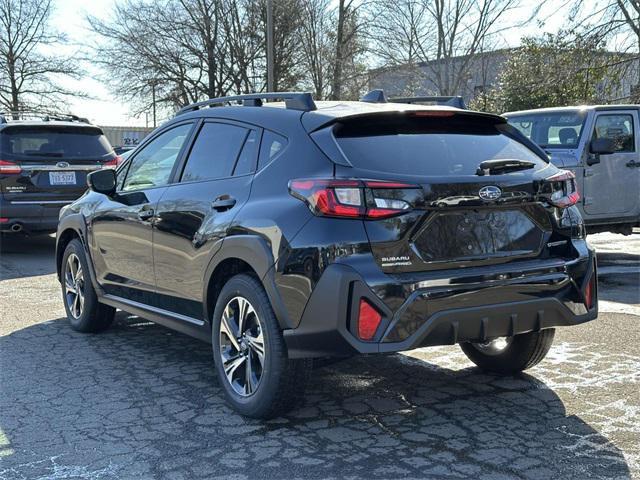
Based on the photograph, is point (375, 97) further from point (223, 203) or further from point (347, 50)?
point (347, 50)

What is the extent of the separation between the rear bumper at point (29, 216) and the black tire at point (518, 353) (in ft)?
23.5

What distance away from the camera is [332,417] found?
4.11m

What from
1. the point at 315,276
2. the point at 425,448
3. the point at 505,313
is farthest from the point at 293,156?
the point at 425,448

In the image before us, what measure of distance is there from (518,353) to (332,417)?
4.41 ft

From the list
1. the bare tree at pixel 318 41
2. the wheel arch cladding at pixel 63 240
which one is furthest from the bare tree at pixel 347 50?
the wheel arch cladding at pixel 63 240

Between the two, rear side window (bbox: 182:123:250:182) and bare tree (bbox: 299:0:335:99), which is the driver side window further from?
bare tree (bbox: 299:0:335:99)

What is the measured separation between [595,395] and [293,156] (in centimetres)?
225

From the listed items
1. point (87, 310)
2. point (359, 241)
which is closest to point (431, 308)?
point (359, 241)

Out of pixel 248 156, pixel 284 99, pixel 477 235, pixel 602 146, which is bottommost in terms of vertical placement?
pixel 477 235

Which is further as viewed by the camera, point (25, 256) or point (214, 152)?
point (25, 256)

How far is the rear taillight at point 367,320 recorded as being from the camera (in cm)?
346

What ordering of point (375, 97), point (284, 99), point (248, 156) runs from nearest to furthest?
point (248, 156)
point (284, 99)
point (375, 97)

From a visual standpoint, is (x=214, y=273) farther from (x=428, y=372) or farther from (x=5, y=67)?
(x=5, y=67)

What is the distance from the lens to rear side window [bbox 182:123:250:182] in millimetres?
4488
